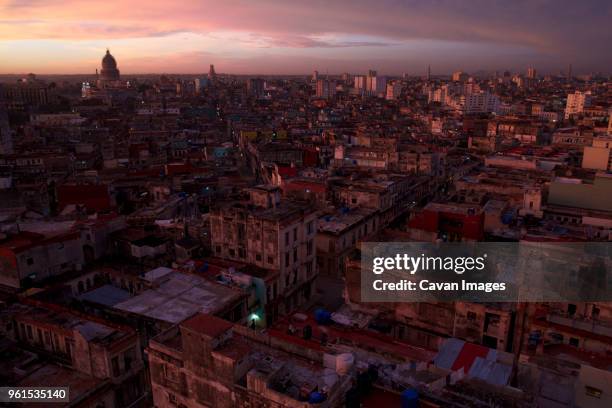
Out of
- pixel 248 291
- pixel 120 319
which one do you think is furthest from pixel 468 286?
pixel 120 319

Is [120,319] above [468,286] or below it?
below

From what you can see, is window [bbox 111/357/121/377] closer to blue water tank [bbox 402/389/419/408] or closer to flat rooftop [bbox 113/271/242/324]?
flat rooftop [bbox 113/271/242/324]

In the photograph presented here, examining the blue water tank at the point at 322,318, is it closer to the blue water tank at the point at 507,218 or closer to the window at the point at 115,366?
the window at the point at 115,366

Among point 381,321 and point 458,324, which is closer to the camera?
point 458,324

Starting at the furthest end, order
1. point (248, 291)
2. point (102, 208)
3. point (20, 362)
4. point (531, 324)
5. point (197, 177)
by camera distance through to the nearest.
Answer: point (197, 177) < point (102, 208) < point (248, 291) < point (531, 324) < point (20, 362)

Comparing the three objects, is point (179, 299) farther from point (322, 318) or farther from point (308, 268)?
point (308, 268)

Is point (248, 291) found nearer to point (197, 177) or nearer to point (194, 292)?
point (194, 292)
